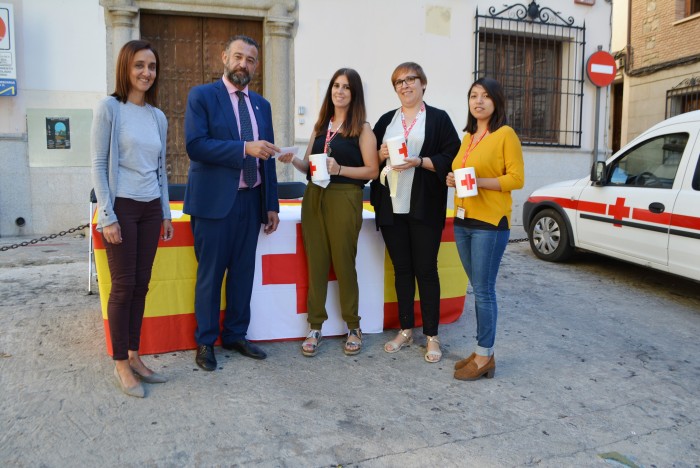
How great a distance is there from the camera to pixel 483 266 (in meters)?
3.40

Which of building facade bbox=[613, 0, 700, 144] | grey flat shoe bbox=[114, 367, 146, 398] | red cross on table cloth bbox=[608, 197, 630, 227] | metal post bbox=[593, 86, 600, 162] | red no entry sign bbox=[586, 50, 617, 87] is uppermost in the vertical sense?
building facade bbox=[613, 0, 700, 144]

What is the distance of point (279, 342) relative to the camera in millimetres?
4113

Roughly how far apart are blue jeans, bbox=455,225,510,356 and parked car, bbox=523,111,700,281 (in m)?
2.60

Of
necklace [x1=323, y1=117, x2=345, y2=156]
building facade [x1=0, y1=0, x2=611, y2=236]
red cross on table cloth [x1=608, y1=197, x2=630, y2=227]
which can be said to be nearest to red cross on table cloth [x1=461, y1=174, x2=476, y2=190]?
necklace [x1=323, y1=117, x2=345, y2=156]

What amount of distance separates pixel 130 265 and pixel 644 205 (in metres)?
4.64

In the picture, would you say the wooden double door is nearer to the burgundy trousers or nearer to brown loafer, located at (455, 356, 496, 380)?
the burgundy trousers

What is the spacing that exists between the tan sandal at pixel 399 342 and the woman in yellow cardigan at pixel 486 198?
0.55m

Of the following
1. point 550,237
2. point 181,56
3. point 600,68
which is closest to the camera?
point 550,237

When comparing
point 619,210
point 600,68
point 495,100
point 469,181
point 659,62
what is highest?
point 659,62

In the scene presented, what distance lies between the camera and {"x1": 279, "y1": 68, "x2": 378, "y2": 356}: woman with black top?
3.71m

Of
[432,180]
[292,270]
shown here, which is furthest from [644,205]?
[292,270]

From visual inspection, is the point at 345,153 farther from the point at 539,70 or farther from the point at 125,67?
the point at 539,70

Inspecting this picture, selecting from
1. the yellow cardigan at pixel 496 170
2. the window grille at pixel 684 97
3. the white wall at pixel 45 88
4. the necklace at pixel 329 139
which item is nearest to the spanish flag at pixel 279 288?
the necklace at pixel 329 139

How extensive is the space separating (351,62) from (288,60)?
3.16ft
